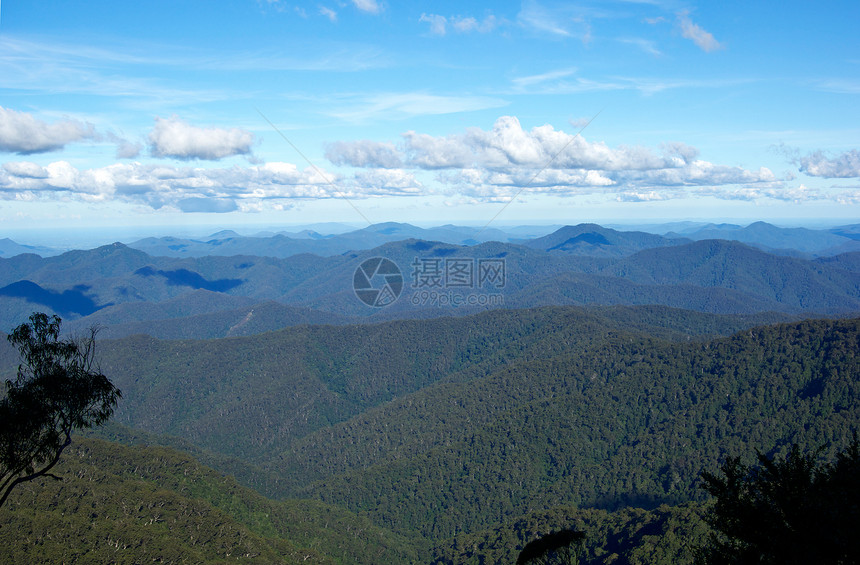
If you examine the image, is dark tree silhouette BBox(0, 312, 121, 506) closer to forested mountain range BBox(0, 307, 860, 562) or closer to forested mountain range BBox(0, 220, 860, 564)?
forested mountain range BBox(0, 220, 860, 564)

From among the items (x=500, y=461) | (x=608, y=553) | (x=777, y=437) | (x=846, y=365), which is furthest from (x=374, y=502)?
(x=846, y=365)

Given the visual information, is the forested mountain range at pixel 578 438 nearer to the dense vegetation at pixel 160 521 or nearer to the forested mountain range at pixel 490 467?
the forested mountain range at pixel 490 467

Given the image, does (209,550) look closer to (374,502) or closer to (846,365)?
(374,502)

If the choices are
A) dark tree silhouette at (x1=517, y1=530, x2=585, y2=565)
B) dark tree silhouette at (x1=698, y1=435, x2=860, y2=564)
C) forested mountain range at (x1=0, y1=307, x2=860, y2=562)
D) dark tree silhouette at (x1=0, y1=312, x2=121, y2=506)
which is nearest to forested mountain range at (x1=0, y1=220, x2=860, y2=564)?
forested mountain range at (x1=0, y1=307, x2=860, y2=562)

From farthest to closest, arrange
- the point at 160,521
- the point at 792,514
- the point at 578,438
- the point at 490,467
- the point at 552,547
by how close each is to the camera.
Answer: the point at 578,438 < the point at 490,467 < the point at 160,521 < the point at 552,547 < the point at 792,514

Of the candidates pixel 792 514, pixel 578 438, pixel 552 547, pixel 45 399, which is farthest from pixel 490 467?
pixel 45 399

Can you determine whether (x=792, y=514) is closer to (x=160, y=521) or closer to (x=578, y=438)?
(x=160, y=521)

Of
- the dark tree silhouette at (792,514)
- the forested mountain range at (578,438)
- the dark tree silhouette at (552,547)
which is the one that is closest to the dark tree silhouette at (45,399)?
the dark tree silhouette at (552,547)
